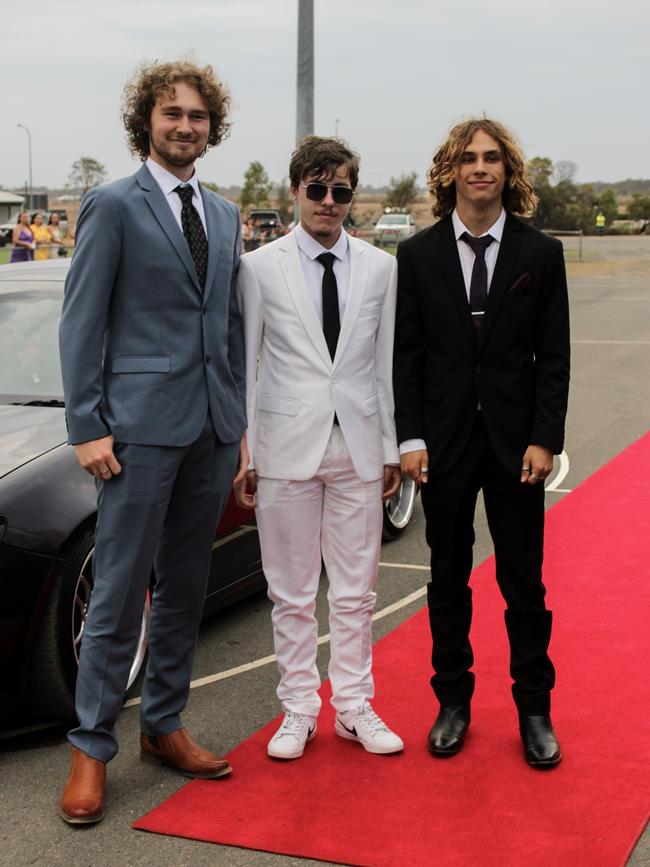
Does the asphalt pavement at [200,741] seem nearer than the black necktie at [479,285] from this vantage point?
Yes

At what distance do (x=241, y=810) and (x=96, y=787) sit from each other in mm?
447

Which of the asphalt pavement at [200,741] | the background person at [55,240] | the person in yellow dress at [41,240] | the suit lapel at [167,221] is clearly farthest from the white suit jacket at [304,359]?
the background person at [55,240]

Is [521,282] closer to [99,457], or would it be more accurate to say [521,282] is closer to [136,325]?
[136,325]

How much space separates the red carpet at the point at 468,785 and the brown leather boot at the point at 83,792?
0.15 metres

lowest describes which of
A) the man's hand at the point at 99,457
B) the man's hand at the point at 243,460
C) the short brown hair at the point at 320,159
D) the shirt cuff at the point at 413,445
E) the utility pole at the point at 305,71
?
the man's hand at the point at 243,460

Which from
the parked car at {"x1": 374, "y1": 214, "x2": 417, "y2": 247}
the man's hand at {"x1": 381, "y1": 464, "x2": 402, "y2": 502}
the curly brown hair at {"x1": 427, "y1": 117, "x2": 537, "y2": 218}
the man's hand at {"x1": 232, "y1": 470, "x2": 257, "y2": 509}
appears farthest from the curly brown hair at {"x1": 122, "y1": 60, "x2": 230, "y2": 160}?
the parked car at {"x1": 374, "y1": 214, "x2": 417, "y2": 247}

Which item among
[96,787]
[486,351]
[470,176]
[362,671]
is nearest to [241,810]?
[96,787]

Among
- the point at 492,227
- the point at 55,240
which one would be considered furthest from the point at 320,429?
the point at 55,240

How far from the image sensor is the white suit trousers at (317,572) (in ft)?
13.8

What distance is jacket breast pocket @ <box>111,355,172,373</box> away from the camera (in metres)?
3.71

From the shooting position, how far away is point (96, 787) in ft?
12.4

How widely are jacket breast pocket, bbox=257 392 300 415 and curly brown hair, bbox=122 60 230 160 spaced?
2.77 feet

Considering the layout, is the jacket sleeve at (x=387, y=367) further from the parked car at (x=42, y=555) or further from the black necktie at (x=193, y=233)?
the parked car at (x=42, y=555)

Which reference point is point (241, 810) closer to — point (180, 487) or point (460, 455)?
point (180, 487)
